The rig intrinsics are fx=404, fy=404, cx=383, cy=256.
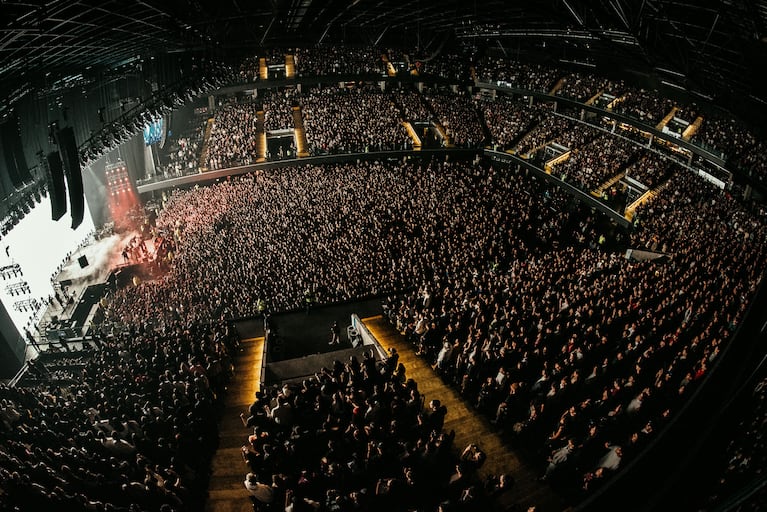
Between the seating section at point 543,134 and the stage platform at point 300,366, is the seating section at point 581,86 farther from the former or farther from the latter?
the stage platform at point 300,366

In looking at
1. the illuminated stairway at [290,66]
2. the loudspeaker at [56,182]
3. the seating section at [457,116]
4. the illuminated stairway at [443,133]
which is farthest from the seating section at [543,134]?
the loudspeaker at [56,182]

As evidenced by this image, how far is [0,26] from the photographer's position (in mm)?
7379

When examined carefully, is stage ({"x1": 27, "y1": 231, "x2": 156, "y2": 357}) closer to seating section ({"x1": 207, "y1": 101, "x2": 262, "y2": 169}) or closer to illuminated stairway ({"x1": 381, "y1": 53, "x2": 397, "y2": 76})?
seating section ({"x1": 207, "y1": 101, "x2": 262, "y2": 169})

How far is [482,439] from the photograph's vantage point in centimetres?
757

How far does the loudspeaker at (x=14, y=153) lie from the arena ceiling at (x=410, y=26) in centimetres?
102

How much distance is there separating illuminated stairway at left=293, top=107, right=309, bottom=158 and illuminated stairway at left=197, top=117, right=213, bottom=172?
6458 mm

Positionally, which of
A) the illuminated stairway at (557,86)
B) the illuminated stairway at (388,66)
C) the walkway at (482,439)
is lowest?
the walkway at (482,439)

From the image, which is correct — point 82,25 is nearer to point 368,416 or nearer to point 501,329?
point 368,416

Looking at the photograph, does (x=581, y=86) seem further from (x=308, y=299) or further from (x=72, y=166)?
(x=72, y=166)

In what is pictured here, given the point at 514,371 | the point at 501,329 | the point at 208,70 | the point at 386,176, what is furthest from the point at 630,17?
the point at 208,70

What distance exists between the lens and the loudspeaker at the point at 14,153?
1226 cm

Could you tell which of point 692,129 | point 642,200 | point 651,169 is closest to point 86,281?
point 642,200

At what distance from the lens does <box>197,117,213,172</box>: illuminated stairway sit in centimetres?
2822

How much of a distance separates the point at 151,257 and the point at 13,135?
11353mm
